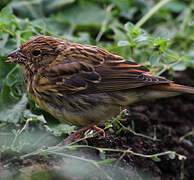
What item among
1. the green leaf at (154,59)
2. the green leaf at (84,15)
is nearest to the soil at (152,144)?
the green leaf at (154,59)

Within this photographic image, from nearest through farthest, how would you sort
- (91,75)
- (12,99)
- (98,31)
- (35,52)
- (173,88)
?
1. (173,88)
2. (91,75)
3. (35,52)
4. (12,99)
5. (98,31)

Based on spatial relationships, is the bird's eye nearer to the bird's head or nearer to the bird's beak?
the bird's head

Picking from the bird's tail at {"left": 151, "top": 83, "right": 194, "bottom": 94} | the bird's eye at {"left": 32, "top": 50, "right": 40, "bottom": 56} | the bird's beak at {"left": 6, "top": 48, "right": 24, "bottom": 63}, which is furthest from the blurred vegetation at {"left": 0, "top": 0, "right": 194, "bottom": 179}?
the bird's tail at {"left": 151, "top": 83, "right": 194, "bottom": 94}

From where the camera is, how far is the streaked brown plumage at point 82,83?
11.9 feet

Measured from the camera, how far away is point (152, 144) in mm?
4102

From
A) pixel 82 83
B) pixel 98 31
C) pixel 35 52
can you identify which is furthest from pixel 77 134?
pixel 98 31

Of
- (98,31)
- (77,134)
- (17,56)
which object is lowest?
(77,134)

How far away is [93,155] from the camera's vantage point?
11.2ft

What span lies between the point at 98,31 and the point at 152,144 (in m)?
2.62

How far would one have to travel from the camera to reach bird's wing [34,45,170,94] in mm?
3670

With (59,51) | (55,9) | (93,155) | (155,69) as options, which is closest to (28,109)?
(59,51)

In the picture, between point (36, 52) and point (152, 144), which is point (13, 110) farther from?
point (152, 144)

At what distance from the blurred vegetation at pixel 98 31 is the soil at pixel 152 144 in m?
0.46

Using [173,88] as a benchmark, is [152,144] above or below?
below
